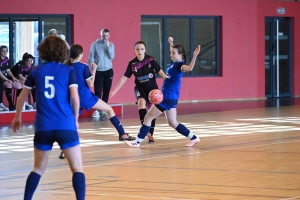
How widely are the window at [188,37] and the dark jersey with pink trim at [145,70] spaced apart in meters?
10.2

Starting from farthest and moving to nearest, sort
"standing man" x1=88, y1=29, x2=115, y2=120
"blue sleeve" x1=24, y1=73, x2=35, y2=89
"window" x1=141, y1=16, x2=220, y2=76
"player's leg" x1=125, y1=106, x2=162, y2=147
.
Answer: "window" x1=141, y1=16, x2=220, y2=76, "standing man" x1=88, y1=29, x2=115, y2=120, "player's leg" x1=125, y1=106, x2=162, y2=147, "blue sleeve" x1=24, y1=73, x2=35, y2=89

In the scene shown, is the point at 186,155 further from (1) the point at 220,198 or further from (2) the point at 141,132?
(1) the point at 220,198

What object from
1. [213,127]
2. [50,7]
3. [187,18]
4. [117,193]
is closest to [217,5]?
[187,18]

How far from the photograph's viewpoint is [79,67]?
10289 mm

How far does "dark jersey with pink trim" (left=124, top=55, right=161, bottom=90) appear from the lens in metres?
12.0

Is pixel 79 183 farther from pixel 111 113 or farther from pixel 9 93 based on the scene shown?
pixel 9 93

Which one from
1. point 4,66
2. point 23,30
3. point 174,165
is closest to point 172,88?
point 174,165

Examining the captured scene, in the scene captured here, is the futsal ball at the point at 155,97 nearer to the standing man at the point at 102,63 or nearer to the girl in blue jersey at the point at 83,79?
the girl in blue jersey at the point at 83,79

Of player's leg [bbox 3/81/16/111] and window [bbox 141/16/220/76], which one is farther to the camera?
window [bbox 141/16/220/76]

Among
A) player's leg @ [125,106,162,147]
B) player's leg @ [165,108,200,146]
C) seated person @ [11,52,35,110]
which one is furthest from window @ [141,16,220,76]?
player's leg @ [125,106,162,147]

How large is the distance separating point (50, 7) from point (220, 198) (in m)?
13.9

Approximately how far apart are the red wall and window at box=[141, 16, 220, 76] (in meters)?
0.27

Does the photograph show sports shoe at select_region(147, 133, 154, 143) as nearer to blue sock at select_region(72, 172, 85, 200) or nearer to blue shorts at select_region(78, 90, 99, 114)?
blue shorts at select_region(78, 90, 99, 114)

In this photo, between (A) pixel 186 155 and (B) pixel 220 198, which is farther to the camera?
(A) pixel 186 155
